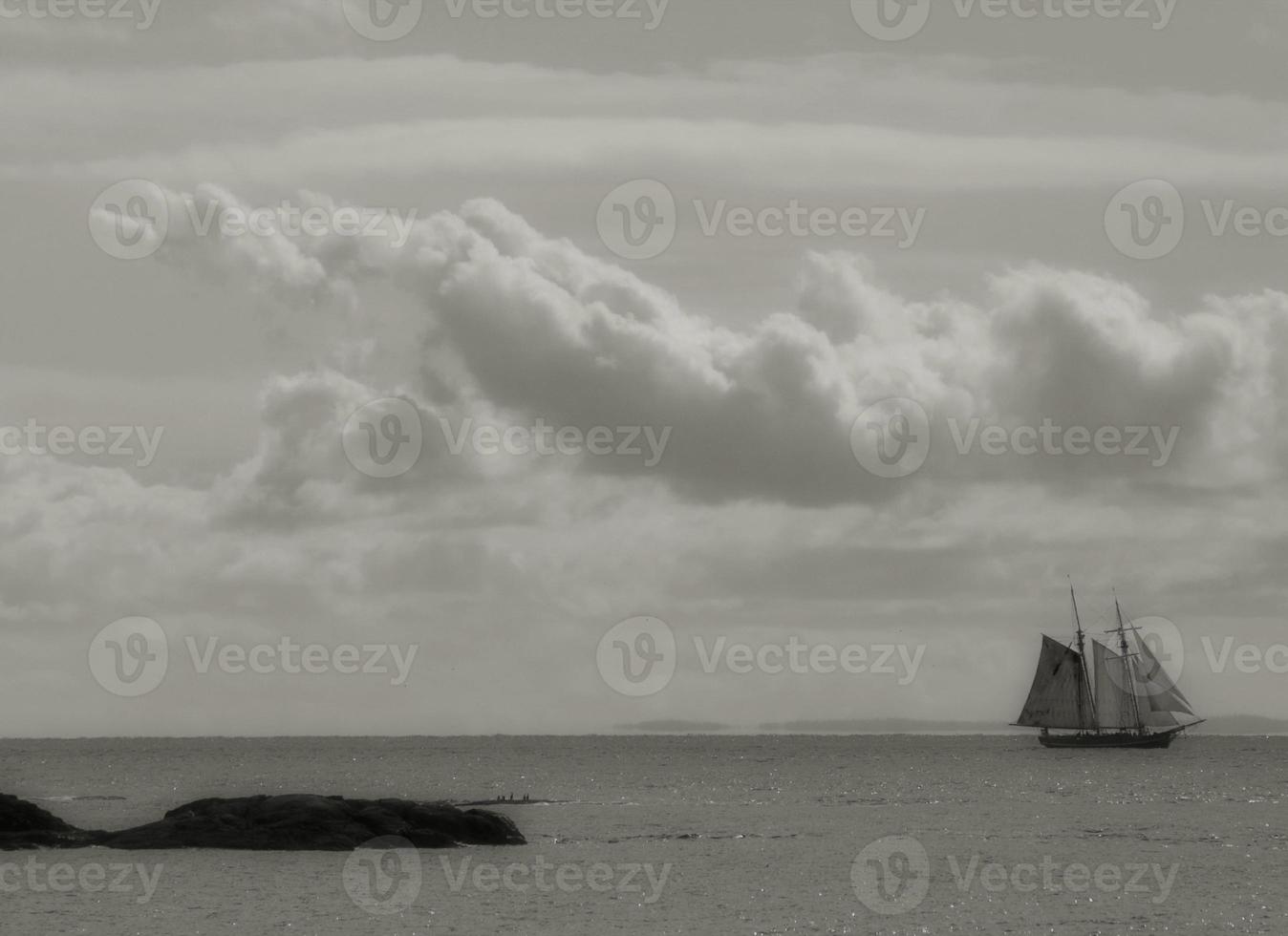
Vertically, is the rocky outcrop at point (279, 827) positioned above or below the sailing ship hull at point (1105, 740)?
below

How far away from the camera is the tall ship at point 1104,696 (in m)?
187

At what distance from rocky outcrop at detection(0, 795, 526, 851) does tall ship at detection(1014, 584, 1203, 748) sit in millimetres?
118060

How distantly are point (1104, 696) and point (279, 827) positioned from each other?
13419cm

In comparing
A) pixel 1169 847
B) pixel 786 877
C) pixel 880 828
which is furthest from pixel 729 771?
pixel 786 877

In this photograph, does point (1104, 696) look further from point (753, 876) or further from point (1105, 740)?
point (753, 876)

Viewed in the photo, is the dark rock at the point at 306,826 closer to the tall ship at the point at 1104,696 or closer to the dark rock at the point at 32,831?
the dark rock at the point at 32,831

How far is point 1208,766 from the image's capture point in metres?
184

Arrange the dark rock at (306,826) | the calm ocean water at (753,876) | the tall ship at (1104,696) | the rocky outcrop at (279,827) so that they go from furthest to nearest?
the tall ship at (1104,696), the rocky outcrop at (279,827), the dark rock at (306,826), the calm ocean water at (753,876)

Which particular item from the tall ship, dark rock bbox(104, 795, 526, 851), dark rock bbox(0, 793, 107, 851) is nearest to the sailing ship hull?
the tall ship

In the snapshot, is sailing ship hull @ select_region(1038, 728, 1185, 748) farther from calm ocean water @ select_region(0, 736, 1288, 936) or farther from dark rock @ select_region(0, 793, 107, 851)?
dark rock @ select_region(0, 793, 107, 851)

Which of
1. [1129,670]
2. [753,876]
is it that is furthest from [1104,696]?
[753,876]

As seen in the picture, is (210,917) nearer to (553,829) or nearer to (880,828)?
(553,829)

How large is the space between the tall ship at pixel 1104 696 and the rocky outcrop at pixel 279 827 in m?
118

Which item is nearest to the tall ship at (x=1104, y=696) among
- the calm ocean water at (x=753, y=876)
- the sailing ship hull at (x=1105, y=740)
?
the sailing ship hull at (x=1105, y=740)
